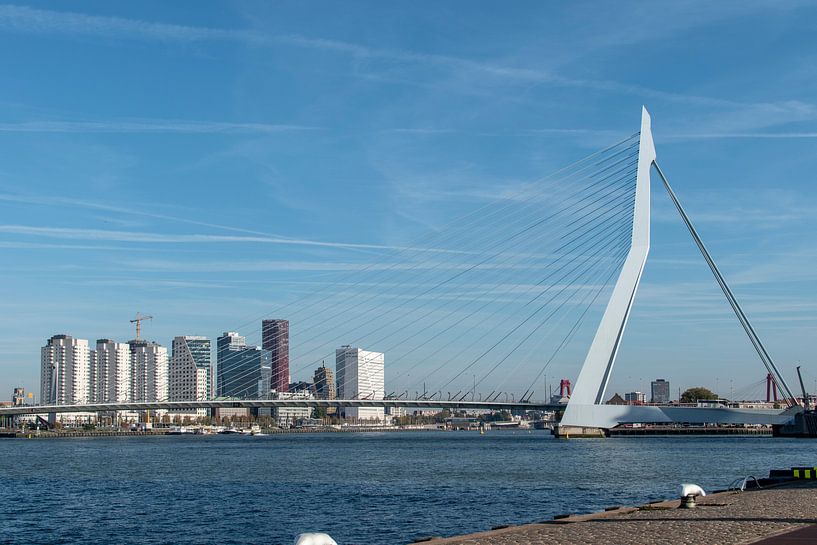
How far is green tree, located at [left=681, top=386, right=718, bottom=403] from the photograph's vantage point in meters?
153

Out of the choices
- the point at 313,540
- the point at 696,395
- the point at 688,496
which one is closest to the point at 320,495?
the point at 688,496

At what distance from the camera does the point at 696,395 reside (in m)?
155

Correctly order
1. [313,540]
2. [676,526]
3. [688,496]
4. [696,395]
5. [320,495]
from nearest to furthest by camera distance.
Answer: [313,540], [676,526], [688,496], [320,495], [696,395]

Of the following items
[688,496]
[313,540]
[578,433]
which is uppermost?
[313,540]

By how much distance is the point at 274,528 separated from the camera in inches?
893

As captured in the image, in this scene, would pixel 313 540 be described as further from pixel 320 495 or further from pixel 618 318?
pixel 618 318

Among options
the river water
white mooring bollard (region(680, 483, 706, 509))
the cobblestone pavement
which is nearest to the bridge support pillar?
the river water

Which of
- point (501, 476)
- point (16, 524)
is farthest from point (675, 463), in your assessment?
point (16, 524)

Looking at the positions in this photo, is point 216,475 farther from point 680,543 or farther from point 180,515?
point 680,543

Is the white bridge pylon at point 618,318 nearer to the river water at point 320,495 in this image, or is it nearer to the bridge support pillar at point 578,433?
the river water at point 320,495

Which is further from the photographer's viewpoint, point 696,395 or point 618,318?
point 696,395

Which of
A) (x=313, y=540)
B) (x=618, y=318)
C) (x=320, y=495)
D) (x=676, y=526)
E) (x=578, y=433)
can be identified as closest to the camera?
(x=313, y=540)

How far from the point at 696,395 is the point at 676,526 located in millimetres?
147339

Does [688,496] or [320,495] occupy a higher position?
[688,496]
